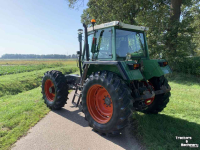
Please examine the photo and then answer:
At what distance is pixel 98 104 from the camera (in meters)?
3.75

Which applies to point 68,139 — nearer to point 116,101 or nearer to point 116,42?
point 116,101

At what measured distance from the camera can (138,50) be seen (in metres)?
4.00

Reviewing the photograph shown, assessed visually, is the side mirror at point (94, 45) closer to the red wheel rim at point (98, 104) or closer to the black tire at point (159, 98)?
the red wheel rim at point (98, 104)

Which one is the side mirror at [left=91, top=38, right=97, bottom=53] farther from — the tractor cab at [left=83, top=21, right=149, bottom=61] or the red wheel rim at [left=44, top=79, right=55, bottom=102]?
the red wheel rim at [left=44, top=79, right=55, bottom=102]

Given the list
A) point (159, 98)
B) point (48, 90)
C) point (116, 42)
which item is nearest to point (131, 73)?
point (116, 42)

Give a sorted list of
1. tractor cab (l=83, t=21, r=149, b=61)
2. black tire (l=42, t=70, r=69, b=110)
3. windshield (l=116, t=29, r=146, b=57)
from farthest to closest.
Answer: black tire (l=42, t=70, r=69, b=110) < windshield (l=116, t=29, r=146, b=57) < tractor cab (l=83, t=21, r=149, b=61)

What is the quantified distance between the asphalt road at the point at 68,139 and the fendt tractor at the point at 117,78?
223 millimetres

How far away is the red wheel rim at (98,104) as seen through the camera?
358cm

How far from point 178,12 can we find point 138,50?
866 cm

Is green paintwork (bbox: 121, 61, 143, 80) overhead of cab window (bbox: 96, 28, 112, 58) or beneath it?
beneath

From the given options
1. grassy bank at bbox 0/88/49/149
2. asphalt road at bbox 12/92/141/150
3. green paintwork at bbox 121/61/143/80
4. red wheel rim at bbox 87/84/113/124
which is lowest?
asphalt road at bbox 12/92/141/150

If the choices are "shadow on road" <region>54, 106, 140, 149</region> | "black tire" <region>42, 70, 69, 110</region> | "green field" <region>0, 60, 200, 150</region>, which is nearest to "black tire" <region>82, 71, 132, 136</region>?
"shadow on road" <region>54, 106, 140, 149</region>

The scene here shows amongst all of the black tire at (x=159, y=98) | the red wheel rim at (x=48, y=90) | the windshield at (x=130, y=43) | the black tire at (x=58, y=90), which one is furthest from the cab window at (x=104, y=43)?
the red wheel rim at (x=48, y=90)

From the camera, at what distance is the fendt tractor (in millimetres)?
2982
